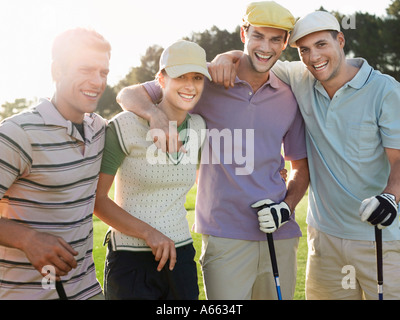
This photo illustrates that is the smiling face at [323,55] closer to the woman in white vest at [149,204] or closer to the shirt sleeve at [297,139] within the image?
the shirt sleeve at [297,139]

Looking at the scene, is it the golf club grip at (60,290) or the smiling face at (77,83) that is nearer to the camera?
the golf club grip at (60,290)

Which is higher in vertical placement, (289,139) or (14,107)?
(14,107)

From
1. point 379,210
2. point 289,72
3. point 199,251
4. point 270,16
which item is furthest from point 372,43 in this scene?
point 379,210

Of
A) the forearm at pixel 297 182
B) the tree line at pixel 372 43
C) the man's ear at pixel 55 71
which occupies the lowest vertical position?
the forearm at pixel 297 182

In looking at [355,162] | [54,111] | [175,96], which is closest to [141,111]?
[175,96]

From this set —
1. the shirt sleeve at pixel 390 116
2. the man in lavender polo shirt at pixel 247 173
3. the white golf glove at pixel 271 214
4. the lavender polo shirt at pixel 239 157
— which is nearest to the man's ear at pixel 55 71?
the man in lavender polo shirt at pixel 247 173

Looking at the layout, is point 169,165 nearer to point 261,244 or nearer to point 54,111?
point 54,111

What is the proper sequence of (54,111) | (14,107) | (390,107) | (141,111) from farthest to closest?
(14,107)
(390,107)
(141,111)
(54,111)

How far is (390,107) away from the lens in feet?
10.6

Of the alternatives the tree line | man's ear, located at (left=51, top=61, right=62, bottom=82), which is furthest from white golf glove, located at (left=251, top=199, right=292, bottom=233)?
the tree line

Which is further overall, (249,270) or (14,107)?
(14,107)

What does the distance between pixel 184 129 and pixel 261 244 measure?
908mm

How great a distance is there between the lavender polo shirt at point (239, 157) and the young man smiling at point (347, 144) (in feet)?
0.74

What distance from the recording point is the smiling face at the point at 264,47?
3.23 metres
